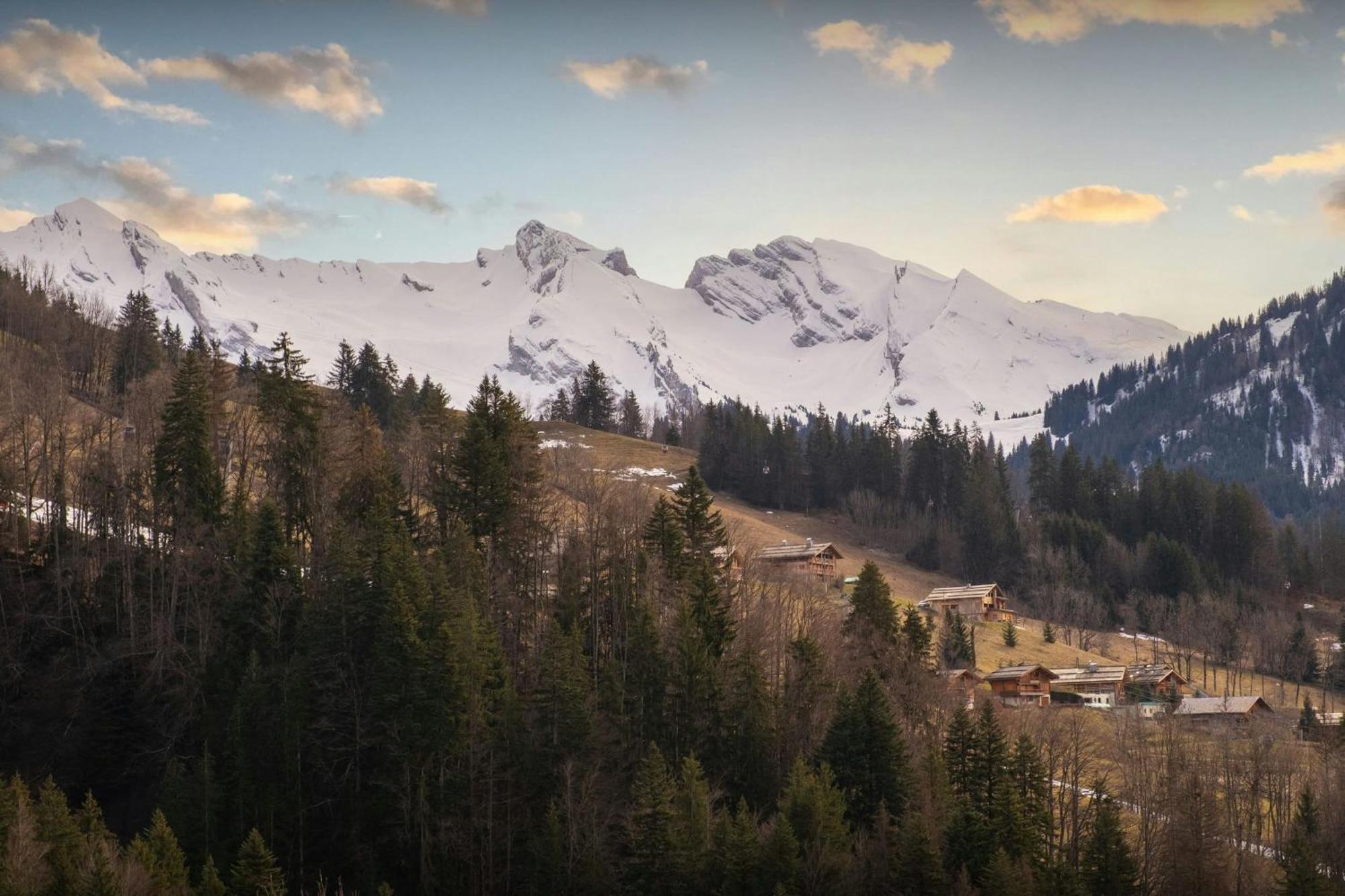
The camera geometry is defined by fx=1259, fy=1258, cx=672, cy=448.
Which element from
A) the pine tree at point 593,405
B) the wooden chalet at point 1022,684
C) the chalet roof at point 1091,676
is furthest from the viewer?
the pine tree at point 593,405

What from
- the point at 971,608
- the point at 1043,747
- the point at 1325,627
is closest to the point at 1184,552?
the point at 1325,627

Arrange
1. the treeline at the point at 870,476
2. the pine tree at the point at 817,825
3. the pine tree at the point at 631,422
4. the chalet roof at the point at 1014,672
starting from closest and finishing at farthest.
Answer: the pine tree at the point at 817,825
the chalet roof at the point at 1014,672
the treeline at the point at 870,476
the pine tree at the point at 631,422

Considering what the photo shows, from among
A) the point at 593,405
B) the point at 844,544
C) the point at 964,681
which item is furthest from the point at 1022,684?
the point at 593,405

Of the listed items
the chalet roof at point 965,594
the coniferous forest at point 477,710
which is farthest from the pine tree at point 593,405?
the coniferous forest at point 477,710

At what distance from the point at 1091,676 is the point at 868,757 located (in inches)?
1682

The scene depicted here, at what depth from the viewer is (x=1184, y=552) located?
134 m

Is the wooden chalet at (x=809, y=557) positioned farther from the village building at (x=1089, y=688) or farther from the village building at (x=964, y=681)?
the village building at (x=1089, y=688)

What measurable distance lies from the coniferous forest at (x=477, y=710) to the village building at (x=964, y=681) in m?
3.09

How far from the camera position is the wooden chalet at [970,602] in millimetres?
108500

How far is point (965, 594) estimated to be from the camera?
110375 millimetres

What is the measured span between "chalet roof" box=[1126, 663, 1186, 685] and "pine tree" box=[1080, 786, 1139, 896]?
40730 mm

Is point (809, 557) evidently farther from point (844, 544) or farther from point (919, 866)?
point (919, 866)

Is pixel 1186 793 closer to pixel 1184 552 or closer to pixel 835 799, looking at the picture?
pixel 835 799

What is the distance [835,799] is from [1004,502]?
9157cm
